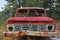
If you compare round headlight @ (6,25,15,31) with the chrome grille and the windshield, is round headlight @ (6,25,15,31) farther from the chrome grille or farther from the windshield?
the windshield

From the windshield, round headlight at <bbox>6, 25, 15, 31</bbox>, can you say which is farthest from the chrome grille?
the windshield

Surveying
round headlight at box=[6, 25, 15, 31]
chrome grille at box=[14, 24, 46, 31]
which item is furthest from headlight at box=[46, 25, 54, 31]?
round headlight at box=[6, 25, 15, 31]

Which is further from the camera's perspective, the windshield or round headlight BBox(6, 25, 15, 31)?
the windshield

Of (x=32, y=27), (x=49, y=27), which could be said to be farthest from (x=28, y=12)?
(x=49, y=27)

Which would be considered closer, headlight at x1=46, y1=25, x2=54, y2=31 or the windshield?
headlight at x1=46, y1=25, x2=54, y2=31

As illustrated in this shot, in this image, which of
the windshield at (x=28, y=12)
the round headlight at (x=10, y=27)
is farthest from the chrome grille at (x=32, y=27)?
the windshield at (x=28, y=12)

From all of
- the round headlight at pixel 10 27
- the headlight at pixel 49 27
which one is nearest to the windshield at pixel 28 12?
the round headlight at pixel 10 27

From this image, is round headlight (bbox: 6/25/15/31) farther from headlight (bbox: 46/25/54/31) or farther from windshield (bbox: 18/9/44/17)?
windshield (bbox: 18/9/44/17)

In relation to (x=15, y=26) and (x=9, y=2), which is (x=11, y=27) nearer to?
(x=15, y=26)

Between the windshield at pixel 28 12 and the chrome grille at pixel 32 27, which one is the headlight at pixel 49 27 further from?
the windshield at pixel 28 12

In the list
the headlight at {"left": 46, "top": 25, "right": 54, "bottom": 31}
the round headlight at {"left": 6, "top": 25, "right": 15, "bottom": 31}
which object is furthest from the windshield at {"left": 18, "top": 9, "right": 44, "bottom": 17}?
the headlight at {"left": 46, "top": 25, "right": 54, "bottom": 31}

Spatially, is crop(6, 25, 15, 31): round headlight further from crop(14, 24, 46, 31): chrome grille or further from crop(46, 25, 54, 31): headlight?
crop(46, 25, 54, 31): headlight

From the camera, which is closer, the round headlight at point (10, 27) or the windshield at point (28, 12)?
the round headlight at point (10, 27)

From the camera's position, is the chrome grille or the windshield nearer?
the chrome grille
